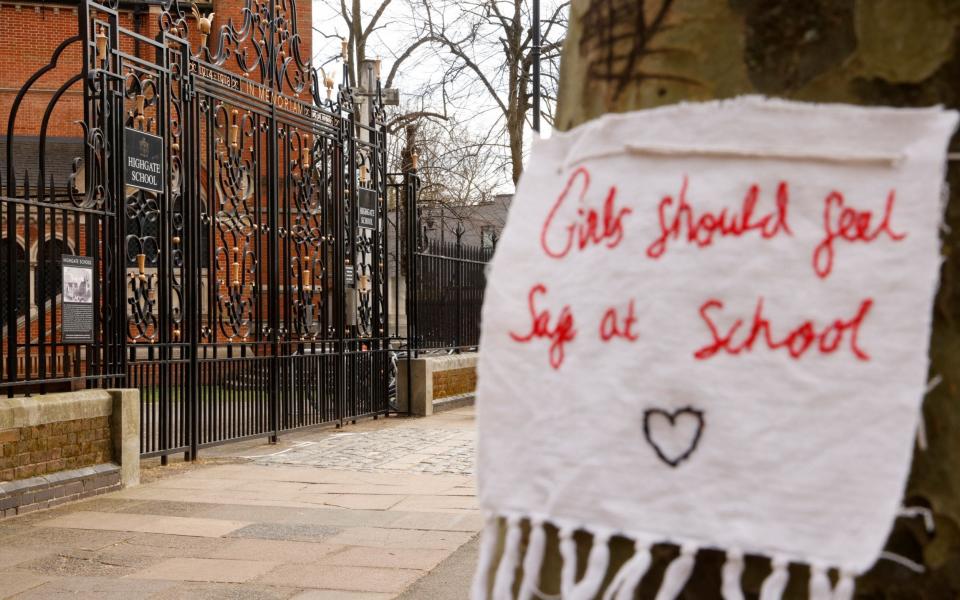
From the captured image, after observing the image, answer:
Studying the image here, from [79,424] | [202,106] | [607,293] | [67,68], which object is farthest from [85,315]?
[67,68]

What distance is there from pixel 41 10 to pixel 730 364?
3292 cm

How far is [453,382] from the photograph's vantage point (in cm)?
1770

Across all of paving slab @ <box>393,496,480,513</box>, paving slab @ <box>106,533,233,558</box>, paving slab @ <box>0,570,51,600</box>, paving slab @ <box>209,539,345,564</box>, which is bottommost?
paving slab @ <box>393,496,480,513</box>

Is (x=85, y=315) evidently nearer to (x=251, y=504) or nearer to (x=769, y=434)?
(x=251, y=504)

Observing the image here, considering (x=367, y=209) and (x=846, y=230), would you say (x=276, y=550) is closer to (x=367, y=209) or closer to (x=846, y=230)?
(x=846, y=230)

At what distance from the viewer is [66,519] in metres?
7.80

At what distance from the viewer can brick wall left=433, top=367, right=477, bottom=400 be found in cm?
1700

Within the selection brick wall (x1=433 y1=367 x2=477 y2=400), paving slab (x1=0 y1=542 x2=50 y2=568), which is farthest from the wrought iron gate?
paving slab (x1=0 y1=542 x2=50 y2=568)

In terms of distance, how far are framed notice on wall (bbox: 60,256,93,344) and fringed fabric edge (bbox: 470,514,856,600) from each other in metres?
7.64

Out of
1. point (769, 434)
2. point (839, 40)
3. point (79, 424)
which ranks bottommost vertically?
point (79, 424)

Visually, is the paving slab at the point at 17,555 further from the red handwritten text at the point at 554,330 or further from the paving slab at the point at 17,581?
the red handwritten text at the point at 554,330

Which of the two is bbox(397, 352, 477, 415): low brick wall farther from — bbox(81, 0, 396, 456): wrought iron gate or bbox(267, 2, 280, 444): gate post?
bbox(267, 2, 280, 444): gate post

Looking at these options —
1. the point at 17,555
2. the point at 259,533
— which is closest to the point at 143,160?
the point at 259,533

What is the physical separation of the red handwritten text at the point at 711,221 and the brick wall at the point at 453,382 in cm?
1529
